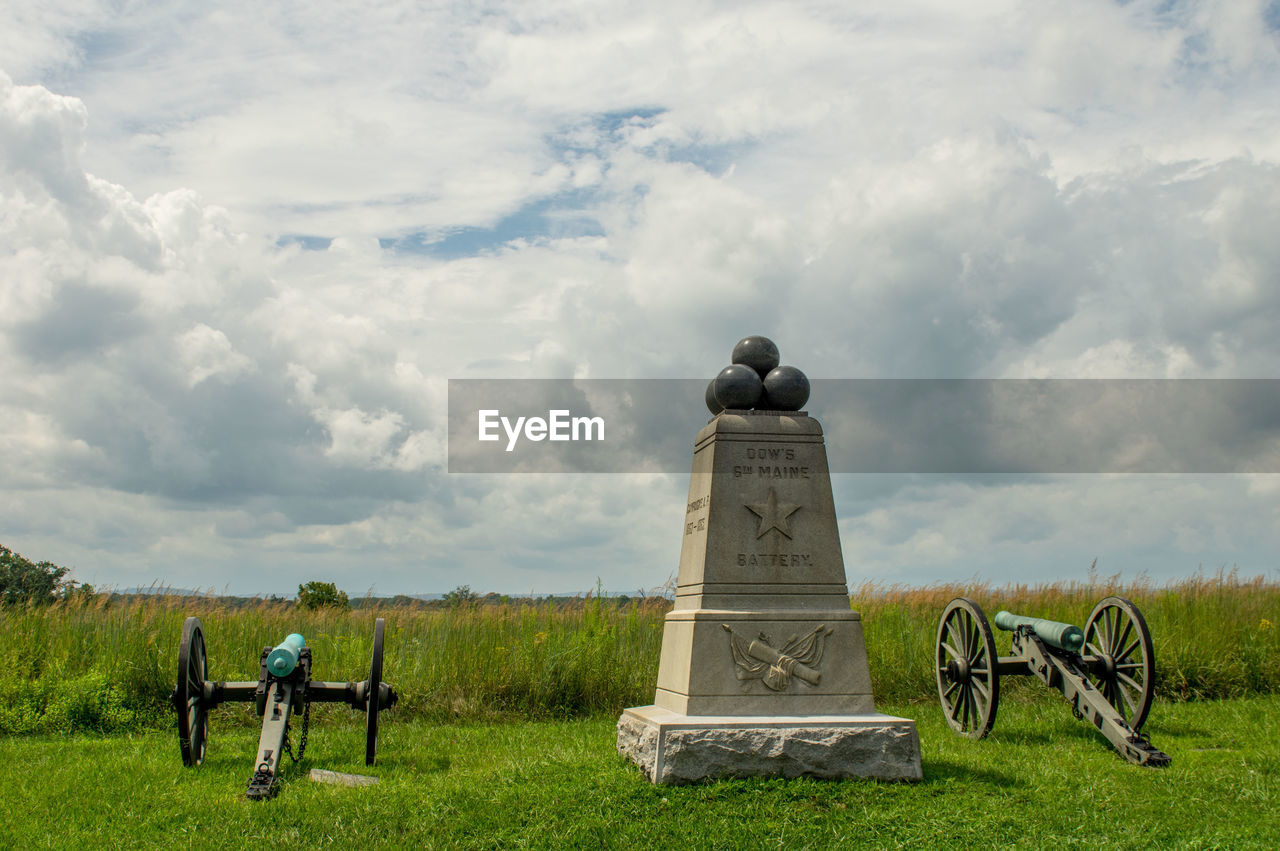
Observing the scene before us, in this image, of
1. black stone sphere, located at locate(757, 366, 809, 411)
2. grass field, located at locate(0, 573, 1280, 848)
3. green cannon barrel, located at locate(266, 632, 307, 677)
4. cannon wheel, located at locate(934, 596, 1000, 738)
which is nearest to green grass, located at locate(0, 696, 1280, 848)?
grass field, located at locate(0, 573, 1280, 848)

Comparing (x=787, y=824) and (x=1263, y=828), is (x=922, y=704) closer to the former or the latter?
(x=1263, y=828)

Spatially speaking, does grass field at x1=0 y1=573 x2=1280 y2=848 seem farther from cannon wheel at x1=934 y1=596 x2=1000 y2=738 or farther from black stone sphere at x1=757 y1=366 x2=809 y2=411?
black stone sphere at x1=757 y1=366 x2=809 y2=411

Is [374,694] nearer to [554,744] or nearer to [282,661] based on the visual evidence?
[282,661]

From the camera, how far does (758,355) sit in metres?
7.51

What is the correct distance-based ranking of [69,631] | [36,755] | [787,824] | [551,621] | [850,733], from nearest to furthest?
[787,824] < [850,733] < [36,755] < [69,631] < [551,621]

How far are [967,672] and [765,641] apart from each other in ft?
9.79

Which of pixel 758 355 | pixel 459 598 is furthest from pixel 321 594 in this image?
pixel 758 355

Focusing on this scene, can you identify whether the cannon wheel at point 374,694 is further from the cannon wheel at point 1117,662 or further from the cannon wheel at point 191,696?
the cannon wheel at point 1117,662

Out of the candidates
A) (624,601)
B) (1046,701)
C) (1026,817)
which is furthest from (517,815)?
(1046,701)

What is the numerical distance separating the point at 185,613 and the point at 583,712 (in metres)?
4.86

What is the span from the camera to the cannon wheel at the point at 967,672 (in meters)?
8.20

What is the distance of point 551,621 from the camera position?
1205cm

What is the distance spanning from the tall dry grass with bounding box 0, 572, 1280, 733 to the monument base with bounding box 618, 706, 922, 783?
4638mm

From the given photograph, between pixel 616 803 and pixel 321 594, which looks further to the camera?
pixel 321 594
